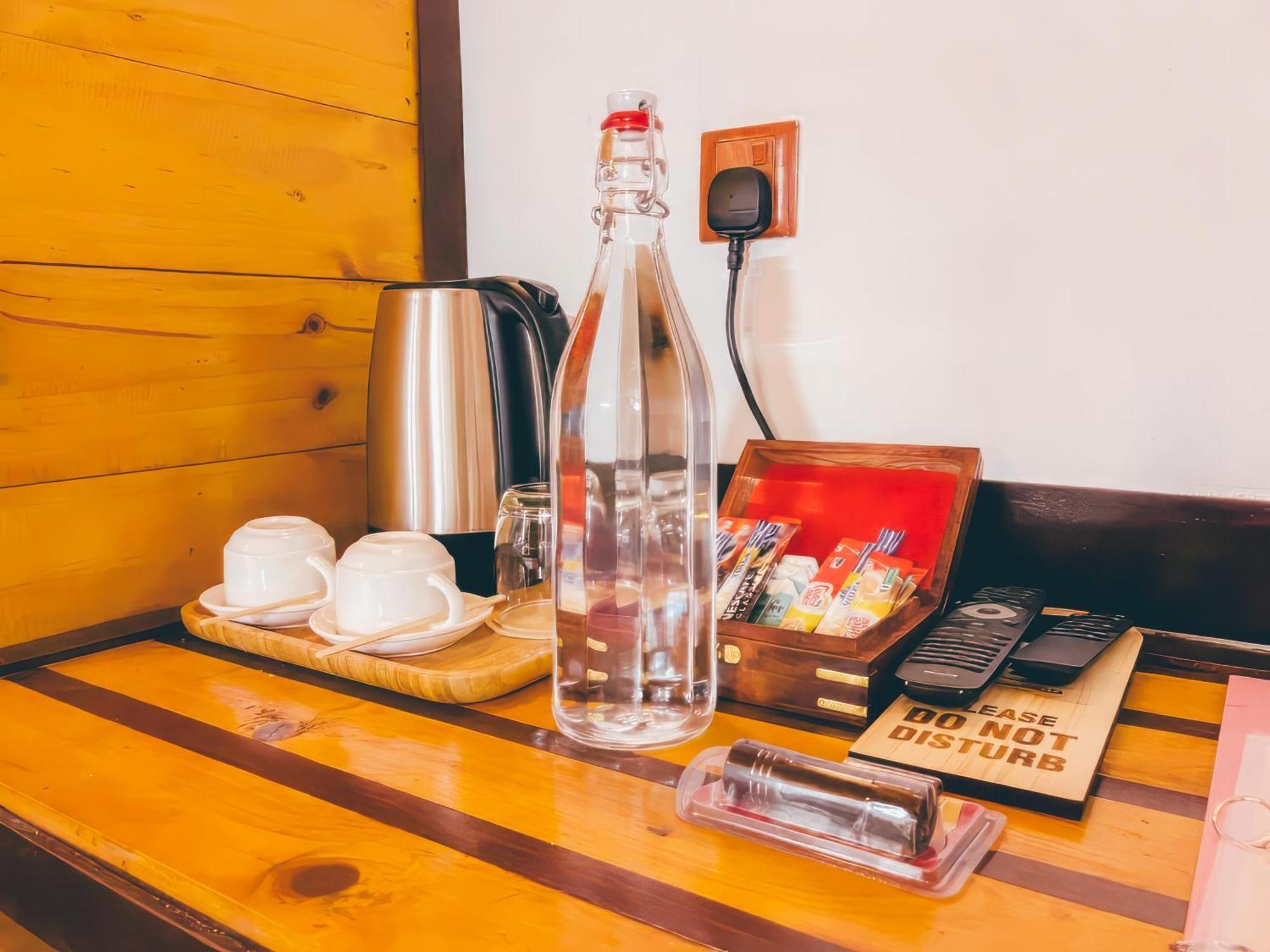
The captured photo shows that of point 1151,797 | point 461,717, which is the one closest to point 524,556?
point 461,717

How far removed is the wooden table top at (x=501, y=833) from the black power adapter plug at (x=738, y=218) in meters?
0.38

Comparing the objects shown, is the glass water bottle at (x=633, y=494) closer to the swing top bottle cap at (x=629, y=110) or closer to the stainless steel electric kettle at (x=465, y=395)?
the swing top bottle cap at (x=629, y=110)

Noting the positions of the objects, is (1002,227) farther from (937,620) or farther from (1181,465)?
(937,620)

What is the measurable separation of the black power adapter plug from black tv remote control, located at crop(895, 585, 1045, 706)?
0.29 meters

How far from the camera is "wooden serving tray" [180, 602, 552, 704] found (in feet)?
2.19

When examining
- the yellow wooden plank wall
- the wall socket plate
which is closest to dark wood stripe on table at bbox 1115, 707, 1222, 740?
the wall socket plate

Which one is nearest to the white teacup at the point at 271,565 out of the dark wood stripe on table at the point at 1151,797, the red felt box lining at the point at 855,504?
the red felt box lining at the point at 855,504

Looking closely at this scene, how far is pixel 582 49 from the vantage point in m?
1.03

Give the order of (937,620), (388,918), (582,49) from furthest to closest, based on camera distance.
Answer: (582,49) → (937,620) → (388,918)

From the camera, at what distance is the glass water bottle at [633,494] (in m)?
0.63

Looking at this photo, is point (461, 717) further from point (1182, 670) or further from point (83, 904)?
point (1182, 670)

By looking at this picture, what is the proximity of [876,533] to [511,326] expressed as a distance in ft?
1.34

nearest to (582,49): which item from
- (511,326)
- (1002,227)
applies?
(511,326)

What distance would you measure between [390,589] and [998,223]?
0.60 meters
